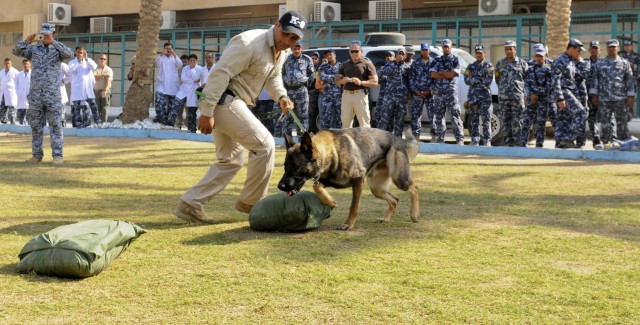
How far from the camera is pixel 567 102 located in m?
15.9

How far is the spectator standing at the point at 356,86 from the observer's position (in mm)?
16969

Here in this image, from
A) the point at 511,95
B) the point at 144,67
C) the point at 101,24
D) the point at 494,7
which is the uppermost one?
the point at 101,24

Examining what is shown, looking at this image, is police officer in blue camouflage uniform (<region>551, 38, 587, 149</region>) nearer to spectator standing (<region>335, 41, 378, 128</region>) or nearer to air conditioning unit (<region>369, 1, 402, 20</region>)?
spectator standing (<region>335, 41, 378, 128</region>)

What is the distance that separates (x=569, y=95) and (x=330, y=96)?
4.90 metres

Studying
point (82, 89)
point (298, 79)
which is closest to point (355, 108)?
point (298, 79)

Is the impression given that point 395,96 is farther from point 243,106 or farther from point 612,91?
point 243,106

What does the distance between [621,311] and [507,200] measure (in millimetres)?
4818

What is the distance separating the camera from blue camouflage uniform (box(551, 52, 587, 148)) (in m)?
15.8

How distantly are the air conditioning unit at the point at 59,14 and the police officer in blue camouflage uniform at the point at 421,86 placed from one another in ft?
78.4

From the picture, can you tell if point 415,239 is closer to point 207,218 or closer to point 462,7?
point 207,218

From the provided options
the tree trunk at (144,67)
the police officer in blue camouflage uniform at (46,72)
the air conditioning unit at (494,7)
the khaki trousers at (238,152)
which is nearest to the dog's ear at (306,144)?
the khaki trousers at (238,152)

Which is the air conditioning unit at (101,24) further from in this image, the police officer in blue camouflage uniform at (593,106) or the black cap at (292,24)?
the black cap at (292,24)

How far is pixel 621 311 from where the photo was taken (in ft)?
17.0

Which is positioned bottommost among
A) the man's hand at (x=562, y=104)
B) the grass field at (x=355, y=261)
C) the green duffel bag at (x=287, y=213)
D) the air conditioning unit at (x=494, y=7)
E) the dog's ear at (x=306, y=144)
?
the grass field at (x=355, y=261)
